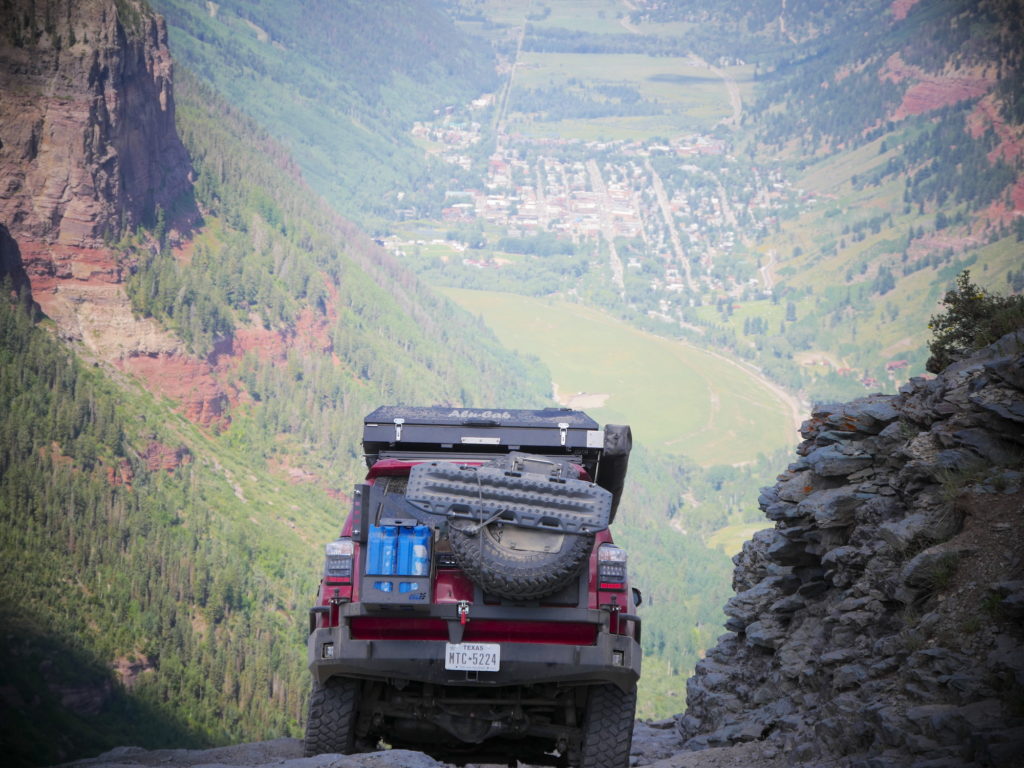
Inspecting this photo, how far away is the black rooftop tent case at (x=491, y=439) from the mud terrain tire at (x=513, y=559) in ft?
8.58

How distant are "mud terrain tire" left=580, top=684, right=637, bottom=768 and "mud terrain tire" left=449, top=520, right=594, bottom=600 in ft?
5.25

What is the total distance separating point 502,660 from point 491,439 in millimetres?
2988

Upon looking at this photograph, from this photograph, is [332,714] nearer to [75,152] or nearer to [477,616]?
[477,616]

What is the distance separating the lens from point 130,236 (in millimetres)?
147125

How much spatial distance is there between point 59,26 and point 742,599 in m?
133

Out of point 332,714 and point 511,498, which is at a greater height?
point 511,498

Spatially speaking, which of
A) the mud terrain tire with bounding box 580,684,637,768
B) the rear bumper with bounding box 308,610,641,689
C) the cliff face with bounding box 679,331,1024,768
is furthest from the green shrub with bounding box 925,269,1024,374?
the rear bumper with bounding box 308,610,641,689

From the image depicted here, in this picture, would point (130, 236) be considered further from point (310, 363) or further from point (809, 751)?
point (809, 751)

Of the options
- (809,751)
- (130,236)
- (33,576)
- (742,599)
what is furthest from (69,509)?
(809,751)

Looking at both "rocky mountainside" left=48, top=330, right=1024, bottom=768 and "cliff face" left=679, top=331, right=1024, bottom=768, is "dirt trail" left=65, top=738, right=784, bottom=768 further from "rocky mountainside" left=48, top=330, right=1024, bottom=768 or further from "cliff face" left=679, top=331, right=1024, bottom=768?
"cliff face" left=679, top=331, right=1024, bottom=768

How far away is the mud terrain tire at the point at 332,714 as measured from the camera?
40.8 ft

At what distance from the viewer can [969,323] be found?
60.7 feet

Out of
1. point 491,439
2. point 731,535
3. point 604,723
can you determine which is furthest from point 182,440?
point 604,723

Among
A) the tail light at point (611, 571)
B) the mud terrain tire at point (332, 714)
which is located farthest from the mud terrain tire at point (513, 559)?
the mud terrain tire at point (332, 714)
